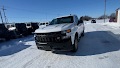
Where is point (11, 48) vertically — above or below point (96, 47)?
below

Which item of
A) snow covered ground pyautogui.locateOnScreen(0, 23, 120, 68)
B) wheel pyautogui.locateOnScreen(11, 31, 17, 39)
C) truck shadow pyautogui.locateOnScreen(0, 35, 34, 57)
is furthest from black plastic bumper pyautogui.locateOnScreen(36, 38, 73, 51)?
wheel pyautogui.locateOnScreen(11, 31, 17, 39)

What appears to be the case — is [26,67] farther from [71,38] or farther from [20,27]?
[20,27]

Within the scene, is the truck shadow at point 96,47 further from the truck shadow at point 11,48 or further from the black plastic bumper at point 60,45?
the truck shadow at point 11,48

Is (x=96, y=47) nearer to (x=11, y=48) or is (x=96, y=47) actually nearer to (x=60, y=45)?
(x=60, y=45)

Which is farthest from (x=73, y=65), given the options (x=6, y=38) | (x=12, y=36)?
(x=12, y=36)

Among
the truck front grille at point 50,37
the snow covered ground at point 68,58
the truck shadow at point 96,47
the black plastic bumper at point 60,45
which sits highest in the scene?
the truck front grille at point 50,37

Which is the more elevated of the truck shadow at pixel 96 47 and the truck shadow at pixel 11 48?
the truck shadow at pixel 96 47

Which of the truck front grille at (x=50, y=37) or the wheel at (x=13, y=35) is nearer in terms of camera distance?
the truck front grille at (x=50, y=37)

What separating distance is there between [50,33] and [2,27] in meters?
6.36

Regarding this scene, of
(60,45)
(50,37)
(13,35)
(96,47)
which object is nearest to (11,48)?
(50,37)

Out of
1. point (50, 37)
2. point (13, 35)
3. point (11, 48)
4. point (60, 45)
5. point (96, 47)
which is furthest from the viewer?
point (13, 35)

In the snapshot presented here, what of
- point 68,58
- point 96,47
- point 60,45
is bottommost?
point 68,58

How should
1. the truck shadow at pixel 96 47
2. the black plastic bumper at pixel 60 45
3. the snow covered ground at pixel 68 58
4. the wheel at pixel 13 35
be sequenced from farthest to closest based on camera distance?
the wheel at pixel 13 35 < the truck shadow at pixel 96 47 < the black plastic bumper at pixel 60 45 < the snow covered ground at pixel 68 58

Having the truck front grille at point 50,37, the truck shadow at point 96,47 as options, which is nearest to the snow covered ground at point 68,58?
the truck shadow at point 96,47
